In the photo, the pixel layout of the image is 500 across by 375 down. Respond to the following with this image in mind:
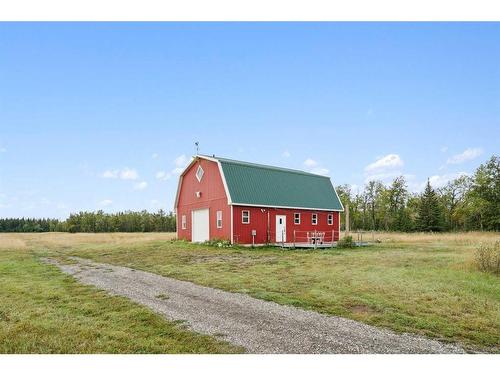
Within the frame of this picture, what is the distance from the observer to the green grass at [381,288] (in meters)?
6.52

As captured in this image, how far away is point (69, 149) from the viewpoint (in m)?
25.8

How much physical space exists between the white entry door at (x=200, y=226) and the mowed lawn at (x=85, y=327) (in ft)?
53.3

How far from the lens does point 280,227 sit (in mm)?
25969

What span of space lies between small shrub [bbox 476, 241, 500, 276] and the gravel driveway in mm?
7479

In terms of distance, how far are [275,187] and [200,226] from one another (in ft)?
19.6

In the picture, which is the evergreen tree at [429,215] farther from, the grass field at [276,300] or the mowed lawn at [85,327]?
the mowed lawn at [85,327]

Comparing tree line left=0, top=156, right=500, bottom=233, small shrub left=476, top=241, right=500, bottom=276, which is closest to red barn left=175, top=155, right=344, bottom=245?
small shrub left=476, top=241, right=500, bottom=276

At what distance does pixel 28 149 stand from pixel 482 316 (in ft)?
80.4

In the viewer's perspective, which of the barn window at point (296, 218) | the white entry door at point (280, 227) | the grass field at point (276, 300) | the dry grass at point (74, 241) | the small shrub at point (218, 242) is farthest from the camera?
the dry grass at point (74, 241)

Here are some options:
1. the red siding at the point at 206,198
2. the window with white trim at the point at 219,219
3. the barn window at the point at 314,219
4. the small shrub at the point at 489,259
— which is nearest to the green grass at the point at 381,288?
the small shrub at the point at 489,259

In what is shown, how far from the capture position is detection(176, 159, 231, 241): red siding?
24.2 metres

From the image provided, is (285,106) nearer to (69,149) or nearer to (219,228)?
(219,228)

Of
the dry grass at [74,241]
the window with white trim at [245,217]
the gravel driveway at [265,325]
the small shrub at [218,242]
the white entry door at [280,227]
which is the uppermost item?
the window with white trim at [245,217]

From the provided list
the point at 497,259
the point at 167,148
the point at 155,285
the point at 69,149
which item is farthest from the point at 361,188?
the point at 155,285
